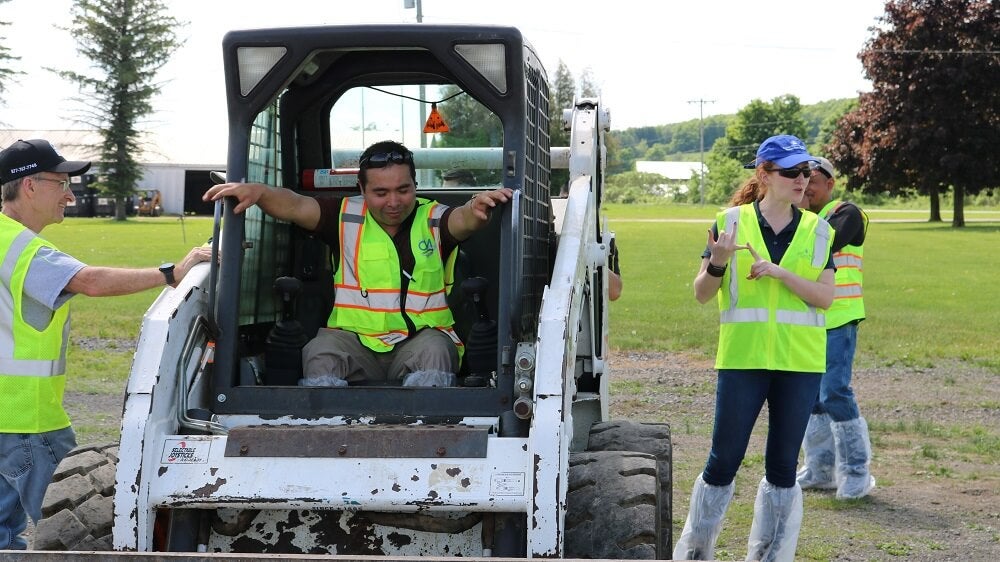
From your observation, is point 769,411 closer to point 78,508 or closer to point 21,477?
point 78,508

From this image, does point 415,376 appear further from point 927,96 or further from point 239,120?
point 927,96

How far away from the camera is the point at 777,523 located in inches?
235

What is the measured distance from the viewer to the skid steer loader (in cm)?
453

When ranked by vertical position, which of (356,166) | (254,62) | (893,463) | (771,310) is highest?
(254,62)

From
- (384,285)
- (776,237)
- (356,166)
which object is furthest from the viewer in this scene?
(356,166)

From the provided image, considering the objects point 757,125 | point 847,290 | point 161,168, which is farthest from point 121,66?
point 757,125

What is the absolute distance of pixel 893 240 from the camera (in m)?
44.1

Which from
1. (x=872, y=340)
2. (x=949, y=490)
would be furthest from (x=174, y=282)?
→ (x=872, y=340)

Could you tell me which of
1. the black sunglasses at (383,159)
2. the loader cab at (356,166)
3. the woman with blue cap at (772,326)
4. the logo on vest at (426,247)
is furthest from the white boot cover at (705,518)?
the black sunglasses at (383,159)

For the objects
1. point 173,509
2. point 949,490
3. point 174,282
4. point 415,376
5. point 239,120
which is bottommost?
point 949,490

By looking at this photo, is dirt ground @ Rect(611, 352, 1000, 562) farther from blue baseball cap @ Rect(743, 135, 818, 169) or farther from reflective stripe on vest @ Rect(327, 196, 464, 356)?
reflective stripe on vest @ Rect(327, 196, 464, 356)

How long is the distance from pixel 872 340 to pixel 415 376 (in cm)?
1200

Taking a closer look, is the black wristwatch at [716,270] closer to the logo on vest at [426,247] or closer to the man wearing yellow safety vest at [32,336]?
the logo on vest at [426,247]

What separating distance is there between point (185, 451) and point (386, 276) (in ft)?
4.00
